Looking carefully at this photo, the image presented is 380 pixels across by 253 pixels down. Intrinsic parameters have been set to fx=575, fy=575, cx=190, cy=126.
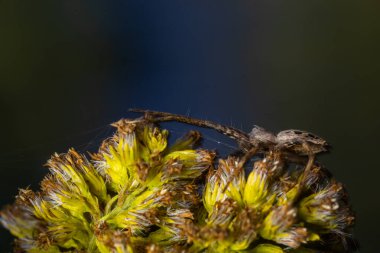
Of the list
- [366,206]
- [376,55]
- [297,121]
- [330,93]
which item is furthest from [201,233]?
[376,55]

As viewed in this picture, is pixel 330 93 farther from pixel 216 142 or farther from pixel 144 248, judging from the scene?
pixel 144 248

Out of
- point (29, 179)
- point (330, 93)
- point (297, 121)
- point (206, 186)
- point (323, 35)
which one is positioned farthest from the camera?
point (323, 35)

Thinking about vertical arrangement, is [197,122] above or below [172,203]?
above

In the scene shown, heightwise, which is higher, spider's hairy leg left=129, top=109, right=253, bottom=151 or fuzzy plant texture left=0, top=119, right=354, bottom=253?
spider's hairy leg left=129, top=109, right=253, bottom=151
